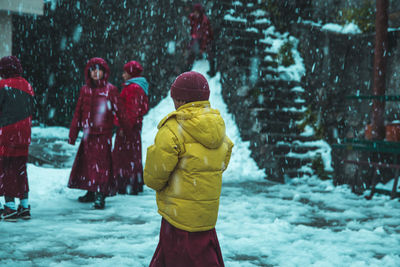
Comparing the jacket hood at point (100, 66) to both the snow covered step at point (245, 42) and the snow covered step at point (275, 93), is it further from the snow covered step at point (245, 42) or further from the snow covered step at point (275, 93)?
the snow covered step at point (245, 42)

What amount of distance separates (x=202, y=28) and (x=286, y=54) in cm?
220

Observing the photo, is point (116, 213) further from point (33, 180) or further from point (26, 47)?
point (26, 47)

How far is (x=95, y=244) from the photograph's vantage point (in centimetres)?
420

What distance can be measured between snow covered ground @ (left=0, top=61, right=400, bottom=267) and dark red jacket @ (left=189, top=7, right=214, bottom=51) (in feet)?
15.8

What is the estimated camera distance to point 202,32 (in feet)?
36.6

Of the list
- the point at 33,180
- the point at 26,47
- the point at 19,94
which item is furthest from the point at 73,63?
the point at 19,94

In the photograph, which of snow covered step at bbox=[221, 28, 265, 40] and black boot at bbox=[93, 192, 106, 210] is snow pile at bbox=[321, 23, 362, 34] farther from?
black boot at bbox=[93, 192, 106, 210]

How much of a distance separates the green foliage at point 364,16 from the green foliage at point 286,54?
6.68ft

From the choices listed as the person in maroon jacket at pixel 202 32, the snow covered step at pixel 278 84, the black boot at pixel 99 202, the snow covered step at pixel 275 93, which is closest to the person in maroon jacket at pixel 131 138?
the black boot at pixel 99 202

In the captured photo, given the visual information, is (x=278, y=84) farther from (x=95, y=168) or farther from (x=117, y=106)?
(x=95, y=168)

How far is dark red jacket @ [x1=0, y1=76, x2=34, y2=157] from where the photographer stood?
4.91 metres

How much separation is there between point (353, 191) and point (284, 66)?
4.42 m

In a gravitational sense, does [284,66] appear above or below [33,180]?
above

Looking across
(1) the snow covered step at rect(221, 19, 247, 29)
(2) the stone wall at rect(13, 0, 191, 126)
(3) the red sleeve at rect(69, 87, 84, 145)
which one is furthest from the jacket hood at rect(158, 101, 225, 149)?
(2) the stone wall at rect(13, 0, 191, 126)
